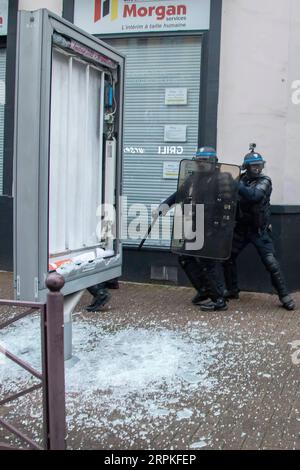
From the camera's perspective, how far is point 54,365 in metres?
3.01

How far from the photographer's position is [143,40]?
25.5ft

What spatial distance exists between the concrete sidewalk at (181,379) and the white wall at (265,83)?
1847 mm

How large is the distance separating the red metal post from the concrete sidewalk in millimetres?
366

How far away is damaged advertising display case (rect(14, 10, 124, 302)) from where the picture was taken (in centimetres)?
381

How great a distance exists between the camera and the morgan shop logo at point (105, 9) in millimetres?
7770

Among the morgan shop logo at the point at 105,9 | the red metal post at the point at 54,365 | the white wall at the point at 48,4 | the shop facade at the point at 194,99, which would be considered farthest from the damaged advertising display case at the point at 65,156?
the white wall at the point at 48,4

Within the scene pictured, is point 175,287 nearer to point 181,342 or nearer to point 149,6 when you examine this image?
point 181,342

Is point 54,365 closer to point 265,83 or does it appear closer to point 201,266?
point 201,266

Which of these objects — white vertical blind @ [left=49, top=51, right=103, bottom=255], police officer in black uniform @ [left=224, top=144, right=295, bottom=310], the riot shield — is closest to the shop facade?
police officer in black uniform @ [left=224, top=144, right=295, bottom=310]

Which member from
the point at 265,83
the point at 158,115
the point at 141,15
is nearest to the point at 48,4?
the point at 141,15

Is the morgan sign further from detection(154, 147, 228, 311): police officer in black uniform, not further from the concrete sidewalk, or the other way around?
the concrete sidewalk

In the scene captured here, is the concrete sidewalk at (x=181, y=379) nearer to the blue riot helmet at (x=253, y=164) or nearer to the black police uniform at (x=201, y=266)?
the black police uniform at (x=201, y=266)
